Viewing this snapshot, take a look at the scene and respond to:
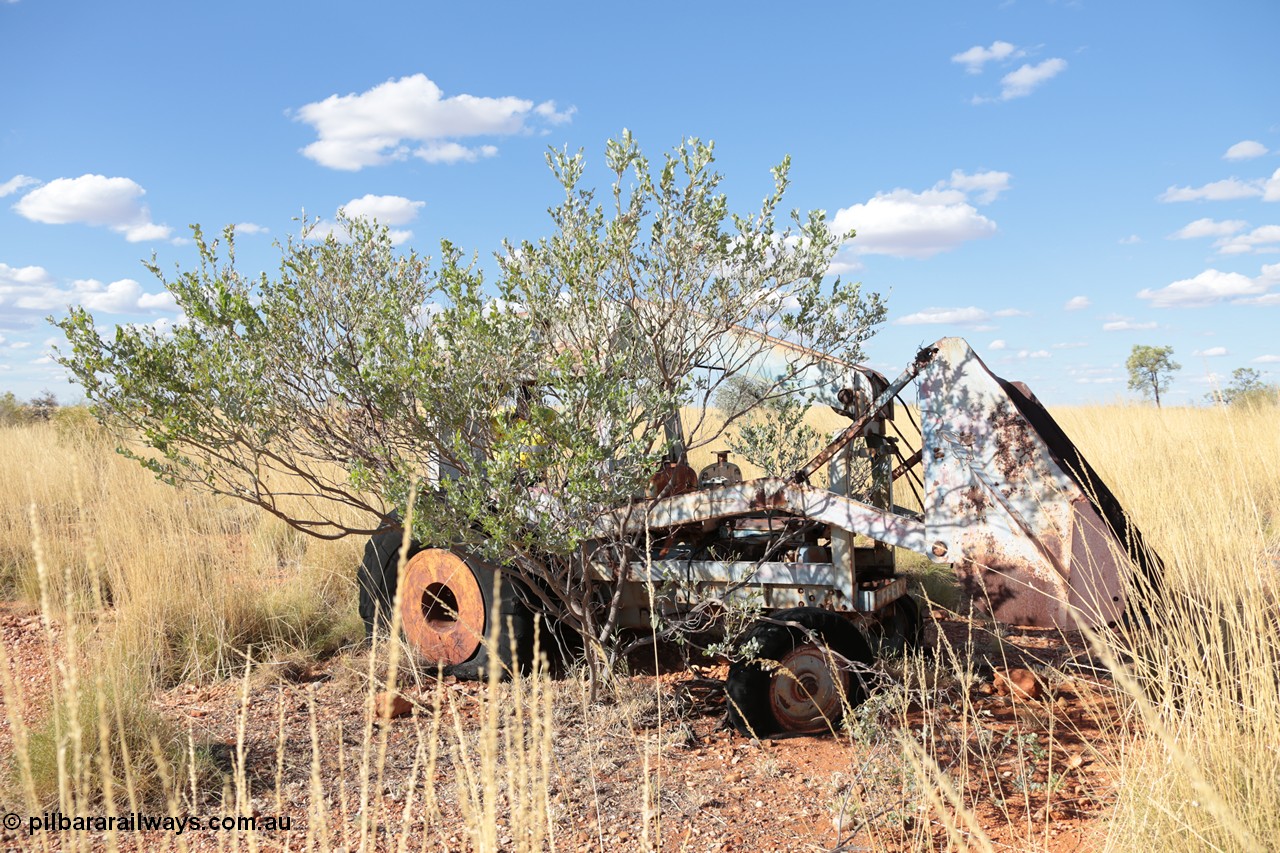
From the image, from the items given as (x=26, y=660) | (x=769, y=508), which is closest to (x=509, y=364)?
(x=769, y=508)

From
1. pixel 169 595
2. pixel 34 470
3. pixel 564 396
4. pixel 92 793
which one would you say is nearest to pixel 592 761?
pixel 564 396

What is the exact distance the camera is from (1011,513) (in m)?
3.93

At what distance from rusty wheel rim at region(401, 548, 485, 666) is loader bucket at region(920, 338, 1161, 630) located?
97.1 inches

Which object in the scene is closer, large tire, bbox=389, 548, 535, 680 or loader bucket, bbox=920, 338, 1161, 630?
loader bucket, bbox=920, 338, 1161, 630

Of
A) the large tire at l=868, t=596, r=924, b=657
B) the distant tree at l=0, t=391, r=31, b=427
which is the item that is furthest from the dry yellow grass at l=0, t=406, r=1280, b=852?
the distant tree at l=0, t=391, r=31, b=427

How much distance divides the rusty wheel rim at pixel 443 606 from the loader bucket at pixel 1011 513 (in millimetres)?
2465

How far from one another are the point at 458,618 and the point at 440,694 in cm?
165

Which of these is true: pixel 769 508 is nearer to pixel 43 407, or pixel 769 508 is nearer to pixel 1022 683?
pixel 1022 683

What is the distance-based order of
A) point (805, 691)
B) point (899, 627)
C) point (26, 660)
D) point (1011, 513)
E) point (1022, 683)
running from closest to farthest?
point (1011, 513) → point (805, 691) → point (1022, 683) → point (899, 627) → point (26, 660)

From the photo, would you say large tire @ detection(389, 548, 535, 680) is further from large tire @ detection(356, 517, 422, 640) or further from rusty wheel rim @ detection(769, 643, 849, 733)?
rusty wheel rim @ detection(769, 643, 849, 733)

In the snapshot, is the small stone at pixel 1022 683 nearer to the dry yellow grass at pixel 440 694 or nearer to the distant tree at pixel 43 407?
the dry yellow grass at pixel 440 694

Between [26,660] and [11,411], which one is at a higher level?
[11,411]

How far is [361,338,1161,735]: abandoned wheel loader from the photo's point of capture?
151 inches

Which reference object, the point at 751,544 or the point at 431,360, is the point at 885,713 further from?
the point at 431,360
